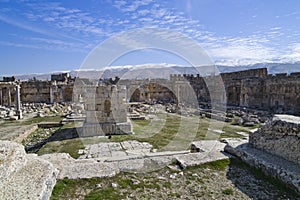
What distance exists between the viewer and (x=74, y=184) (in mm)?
4852

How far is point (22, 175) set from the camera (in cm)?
441

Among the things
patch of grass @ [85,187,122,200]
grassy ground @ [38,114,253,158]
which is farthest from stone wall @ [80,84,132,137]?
patch of grass @ [85,187,122,200]

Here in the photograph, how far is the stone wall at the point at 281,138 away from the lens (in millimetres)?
5398

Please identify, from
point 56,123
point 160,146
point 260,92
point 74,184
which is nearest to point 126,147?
point 160,146

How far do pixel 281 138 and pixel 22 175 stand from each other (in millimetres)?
6235

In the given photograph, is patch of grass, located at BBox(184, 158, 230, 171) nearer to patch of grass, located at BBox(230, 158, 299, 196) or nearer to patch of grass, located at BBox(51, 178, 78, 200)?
patch of grass, located at BBox(230, 158, 299, 196)

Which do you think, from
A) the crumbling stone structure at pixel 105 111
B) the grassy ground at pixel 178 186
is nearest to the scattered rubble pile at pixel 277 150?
the grassy ground at pixel 178 186

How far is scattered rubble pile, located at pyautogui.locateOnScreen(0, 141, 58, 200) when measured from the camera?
3.76 m

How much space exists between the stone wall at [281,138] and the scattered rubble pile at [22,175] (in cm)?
561

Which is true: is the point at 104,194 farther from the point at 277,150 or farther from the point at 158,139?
the point at 158,139

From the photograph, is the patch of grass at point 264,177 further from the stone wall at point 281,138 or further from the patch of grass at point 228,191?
the patch of grass at point 228,191

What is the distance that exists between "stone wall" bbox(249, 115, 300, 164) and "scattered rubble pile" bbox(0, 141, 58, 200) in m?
5.61

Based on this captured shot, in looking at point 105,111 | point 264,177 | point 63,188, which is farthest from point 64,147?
point 264,177

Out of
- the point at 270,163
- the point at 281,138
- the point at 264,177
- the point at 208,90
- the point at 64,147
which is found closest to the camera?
the point at 264,177
